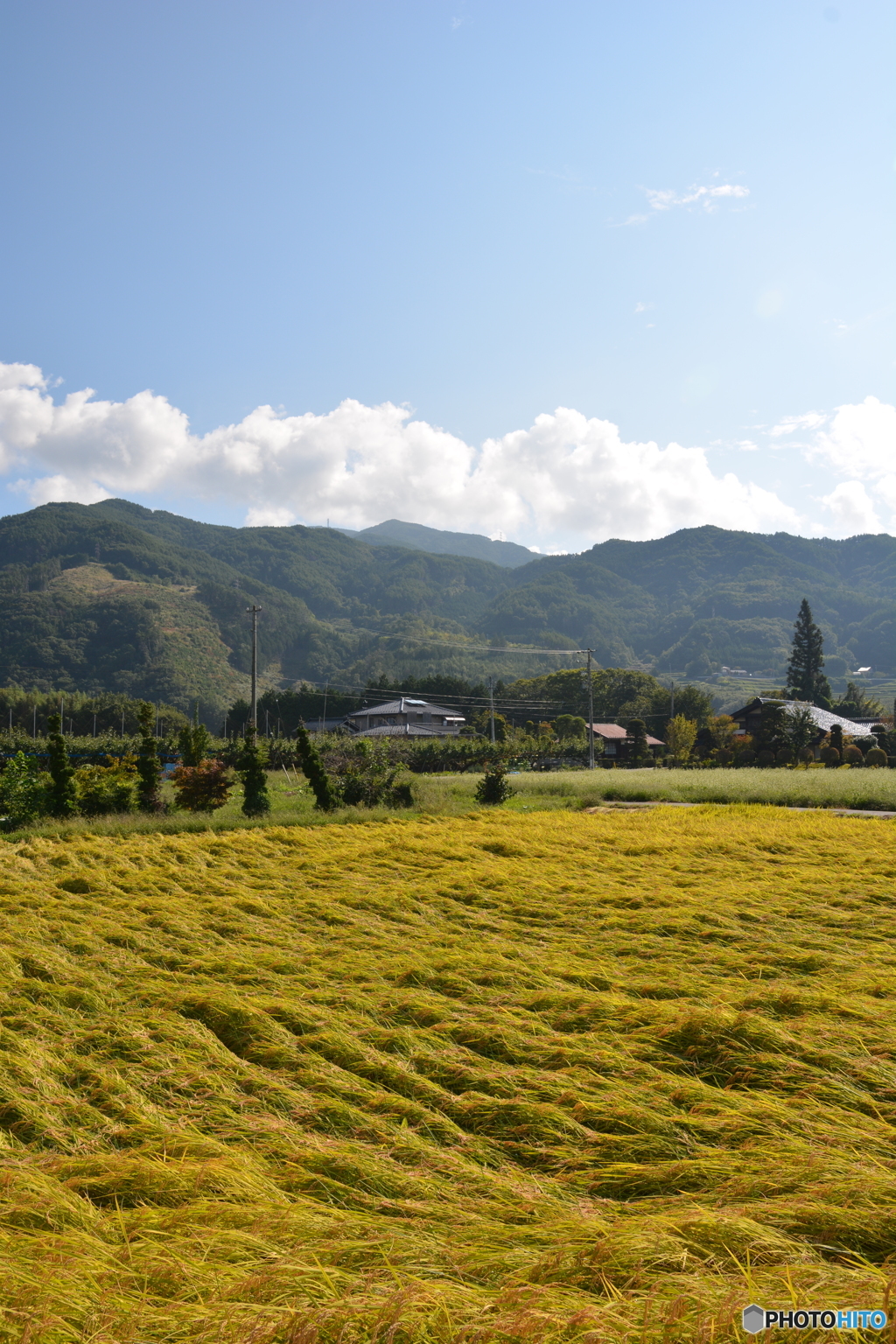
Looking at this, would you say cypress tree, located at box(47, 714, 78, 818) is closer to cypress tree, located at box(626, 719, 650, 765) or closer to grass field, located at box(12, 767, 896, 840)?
grass field, located at box(12, 767, 896, 840)

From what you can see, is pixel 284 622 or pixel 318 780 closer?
pixel 318 780

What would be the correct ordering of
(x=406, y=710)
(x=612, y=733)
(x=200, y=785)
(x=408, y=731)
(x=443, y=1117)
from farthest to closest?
(x=406, y=710) → (x=612, y=733) → (x=408, y=731) → (x=200, y=785) → (x=443, y=1117)

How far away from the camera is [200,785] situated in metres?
17.1

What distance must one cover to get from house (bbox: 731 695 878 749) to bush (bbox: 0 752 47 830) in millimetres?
39991

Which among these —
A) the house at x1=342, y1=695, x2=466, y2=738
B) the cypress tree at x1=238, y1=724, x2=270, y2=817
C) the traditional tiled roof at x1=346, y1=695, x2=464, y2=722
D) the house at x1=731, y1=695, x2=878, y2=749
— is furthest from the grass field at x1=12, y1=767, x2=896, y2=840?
the traditional tiled roof at x1=346, y1=695, x2=464, y2=722

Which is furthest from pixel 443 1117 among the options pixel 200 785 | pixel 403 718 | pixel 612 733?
pixel 612 733

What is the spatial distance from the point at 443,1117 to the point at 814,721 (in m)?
46.2

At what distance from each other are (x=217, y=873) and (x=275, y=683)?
4592 inches

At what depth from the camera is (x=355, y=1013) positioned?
189 inches

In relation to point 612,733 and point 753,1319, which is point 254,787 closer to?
point 753,1319

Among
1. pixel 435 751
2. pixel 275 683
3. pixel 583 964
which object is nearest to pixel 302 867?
pixel 583 964

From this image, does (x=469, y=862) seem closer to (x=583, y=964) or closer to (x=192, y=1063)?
(x=583, y=964)

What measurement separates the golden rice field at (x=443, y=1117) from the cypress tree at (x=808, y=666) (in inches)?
2897

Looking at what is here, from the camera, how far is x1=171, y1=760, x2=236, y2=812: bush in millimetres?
17078
